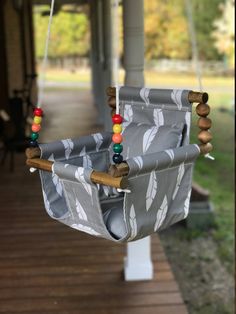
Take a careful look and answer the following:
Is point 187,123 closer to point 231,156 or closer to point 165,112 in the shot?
point 165,112

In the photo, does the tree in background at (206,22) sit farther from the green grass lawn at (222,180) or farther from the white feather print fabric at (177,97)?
the white feather print fabric at (177,97)

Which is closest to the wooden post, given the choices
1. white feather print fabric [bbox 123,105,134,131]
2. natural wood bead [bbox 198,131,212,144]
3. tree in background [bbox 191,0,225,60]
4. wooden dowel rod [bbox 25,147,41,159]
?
white feather print fabric [bbox 123,105,134,131]

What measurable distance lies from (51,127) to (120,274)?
16.3 feet

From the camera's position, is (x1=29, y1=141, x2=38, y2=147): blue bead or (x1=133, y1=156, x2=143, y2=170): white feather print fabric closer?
(x1=133, y1=156, x2=143, y2=170): white feather print fabric

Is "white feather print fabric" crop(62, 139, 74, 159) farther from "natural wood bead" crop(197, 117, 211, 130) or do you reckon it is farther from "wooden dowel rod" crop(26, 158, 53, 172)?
"natural wood bead" crop(197, 117, 211, 130)

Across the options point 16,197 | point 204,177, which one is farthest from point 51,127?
point 16,197

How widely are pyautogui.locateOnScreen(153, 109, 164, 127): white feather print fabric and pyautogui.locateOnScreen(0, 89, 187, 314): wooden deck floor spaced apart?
1082 millimetres

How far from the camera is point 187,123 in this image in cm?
232

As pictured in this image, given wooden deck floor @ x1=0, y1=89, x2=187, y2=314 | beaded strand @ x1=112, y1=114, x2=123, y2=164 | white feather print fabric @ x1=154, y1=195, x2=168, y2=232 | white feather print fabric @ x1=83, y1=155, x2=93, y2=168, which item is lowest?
wooden deck floor @ x1=0, y1=89, x2=187, y2=314

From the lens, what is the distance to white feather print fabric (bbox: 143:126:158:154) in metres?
2.43

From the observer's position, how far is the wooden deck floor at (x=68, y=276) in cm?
287

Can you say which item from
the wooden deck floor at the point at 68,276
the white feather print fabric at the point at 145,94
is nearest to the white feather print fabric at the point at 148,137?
the white feather print fabric at the point at 145,94

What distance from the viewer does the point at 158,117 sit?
8.01 ft

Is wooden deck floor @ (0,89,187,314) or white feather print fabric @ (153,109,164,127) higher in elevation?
white feather print fabric @ (153,109,164,127)
